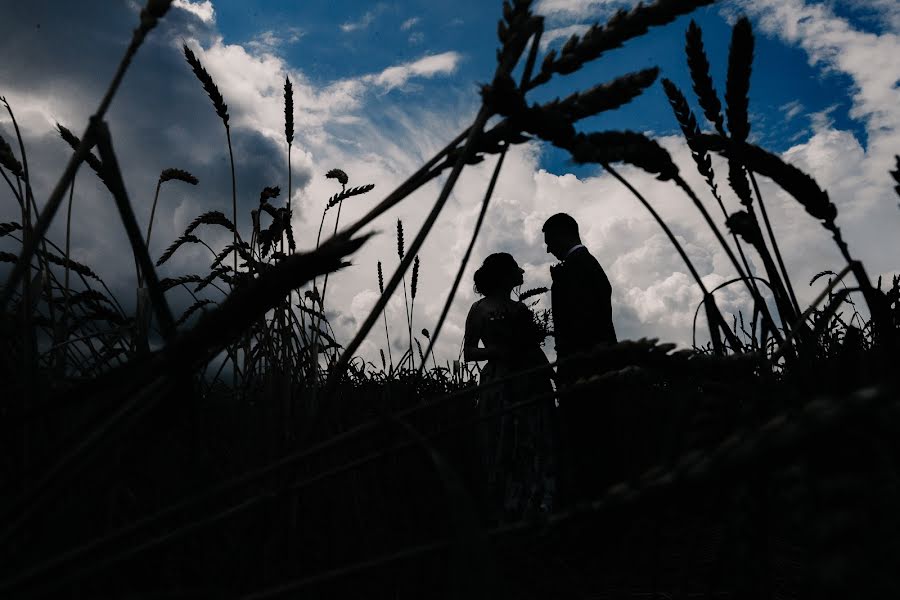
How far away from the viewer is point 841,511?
0.24 m

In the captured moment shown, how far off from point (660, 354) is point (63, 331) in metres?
1.19

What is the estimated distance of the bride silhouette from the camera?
13.5ft

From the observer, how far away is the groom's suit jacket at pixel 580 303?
4.27m

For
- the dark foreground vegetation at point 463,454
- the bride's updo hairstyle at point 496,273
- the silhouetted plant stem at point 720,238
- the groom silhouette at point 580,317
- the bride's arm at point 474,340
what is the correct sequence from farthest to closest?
the bride's updo hairstyle at point 496,273 → the bride's arm at point 474,340 → the groom silhouette at point 580,317 → the silhouetted plant stem at point 720,238 → the dark foreground vegetation at point 463,454

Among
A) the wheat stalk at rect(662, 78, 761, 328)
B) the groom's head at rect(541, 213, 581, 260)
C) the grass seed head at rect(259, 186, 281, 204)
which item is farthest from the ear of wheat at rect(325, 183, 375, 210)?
the groom's head at rect(541, 213, 581, 260)

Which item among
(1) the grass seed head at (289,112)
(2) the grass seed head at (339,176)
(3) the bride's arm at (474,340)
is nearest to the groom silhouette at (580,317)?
(3) the bride's arm at (474,340)

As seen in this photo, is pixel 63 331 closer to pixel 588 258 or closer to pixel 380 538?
pixel 380 538

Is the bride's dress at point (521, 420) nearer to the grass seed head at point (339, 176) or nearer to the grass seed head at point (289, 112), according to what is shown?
the grass seed head at point (339, 176)

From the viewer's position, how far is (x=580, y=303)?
14.2ft

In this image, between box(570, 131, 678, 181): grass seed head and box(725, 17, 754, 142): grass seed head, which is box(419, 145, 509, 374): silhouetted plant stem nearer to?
box(570, 131, 678, 181): grass seed head

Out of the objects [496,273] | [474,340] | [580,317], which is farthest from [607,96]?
[496,273]

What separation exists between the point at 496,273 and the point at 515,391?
1.31 metres

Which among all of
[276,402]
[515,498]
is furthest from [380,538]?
[515,498]

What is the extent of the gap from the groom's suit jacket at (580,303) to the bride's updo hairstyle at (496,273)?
28.7 inches
